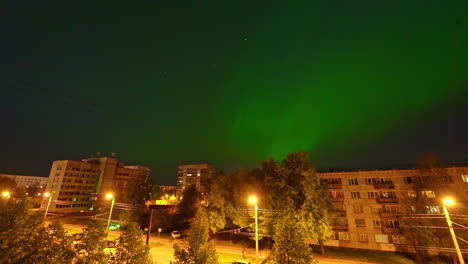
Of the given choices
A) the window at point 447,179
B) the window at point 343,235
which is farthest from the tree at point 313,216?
the window at point 447,179

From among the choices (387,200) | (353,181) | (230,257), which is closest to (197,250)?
(230,257)

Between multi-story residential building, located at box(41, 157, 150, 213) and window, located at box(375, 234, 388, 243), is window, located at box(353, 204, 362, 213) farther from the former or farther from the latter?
multi-story residential building, located at box(41, 157, 150, 213)

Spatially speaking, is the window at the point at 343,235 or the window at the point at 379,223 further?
the window at the point at 343,235

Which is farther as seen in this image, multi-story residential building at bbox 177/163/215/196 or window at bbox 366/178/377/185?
multi-story residential building at bbox 177/163/215/196

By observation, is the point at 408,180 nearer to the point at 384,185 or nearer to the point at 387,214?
the point at 384,185

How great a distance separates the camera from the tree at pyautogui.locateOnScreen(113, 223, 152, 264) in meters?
16.0

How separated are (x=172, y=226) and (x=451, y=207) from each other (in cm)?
5441

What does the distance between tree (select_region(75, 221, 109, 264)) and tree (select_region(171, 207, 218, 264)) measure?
18.9 ft

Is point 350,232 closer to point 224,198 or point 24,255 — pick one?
point 224,198

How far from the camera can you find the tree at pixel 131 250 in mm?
15977

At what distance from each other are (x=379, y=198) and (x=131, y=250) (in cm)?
4700

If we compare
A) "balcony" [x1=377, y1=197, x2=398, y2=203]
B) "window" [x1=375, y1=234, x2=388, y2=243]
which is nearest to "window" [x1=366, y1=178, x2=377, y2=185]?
"balcony" [x1=377, y1=197, x2=398, y2=203]

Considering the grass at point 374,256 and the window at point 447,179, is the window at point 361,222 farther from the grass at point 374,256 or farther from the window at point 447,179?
the window at point 447,179

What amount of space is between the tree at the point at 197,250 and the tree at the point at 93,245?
5.75 meters
